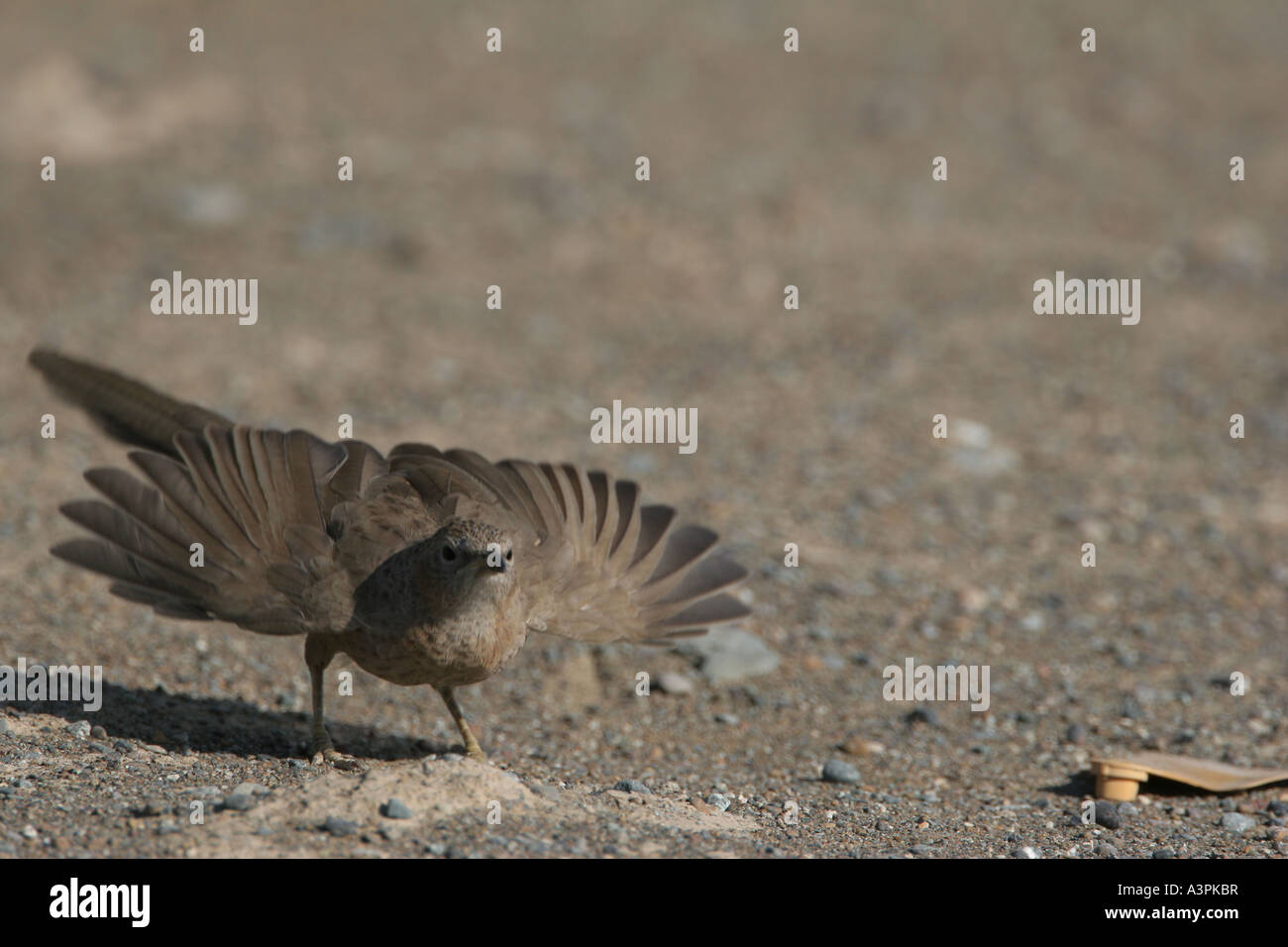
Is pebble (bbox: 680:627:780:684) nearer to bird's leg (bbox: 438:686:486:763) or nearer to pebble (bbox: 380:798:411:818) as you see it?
bird's leg (bbox: 438:686:486:763)

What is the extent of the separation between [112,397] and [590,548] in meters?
1.96

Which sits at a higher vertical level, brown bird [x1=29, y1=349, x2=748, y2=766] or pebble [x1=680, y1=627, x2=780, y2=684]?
brown bird [x1=29, y1=349, x2=748, y2=766]

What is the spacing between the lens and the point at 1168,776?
5801mm

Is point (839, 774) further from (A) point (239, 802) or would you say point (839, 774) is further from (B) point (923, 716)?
(A) point (239, 802)

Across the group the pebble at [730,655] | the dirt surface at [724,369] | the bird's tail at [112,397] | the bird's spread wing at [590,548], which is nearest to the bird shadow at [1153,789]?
the dirt surface at [724,369]

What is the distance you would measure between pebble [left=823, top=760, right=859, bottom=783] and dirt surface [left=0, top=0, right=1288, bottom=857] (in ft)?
0.05

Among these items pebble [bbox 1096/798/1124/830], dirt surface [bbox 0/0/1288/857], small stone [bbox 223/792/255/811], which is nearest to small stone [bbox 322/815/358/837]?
dirt surface [bbox 0/0/1288/857]

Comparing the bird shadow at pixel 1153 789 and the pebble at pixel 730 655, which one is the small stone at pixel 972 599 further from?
the bird shadow at pixel 1153 789

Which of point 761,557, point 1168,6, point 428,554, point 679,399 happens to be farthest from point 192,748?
point 1168,6

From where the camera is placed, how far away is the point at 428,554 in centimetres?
513

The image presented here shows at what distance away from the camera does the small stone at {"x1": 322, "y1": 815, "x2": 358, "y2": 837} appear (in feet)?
14.5

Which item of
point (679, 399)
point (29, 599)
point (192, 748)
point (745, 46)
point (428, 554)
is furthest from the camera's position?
point (745, 46)

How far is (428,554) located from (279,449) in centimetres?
90

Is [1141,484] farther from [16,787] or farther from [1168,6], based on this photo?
[1168,6]
